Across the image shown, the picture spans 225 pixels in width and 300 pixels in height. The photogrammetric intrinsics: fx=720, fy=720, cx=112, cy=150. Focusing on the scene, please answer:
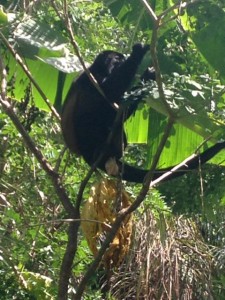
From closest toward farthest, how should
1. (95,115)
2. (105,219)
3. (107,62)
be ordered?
(105,219) < (95,115) < (107,62)

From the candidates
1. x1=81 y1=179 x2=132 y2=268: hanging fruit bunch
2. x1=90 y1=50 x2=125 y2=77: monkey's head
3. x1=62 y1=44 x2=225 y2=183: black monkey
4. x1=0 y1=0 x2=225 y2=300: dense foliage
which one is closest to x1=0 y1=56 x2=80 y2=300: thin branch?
x1=0 y1=0 x2=225 y2=300: dense foliage

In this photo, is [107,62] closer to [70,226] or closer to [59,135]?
[59,135]

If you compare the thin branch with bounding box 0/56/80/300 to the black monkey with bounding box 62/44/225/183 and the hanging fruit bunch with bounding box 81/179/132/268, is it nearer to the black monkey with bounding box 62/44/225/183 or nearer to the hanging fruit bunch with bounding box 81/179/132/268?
the hanging fruit bunch with bounding box 81/179/132/268

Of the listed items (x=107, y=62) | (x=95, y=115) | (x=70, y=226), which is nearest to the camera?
(x=70, y=226)

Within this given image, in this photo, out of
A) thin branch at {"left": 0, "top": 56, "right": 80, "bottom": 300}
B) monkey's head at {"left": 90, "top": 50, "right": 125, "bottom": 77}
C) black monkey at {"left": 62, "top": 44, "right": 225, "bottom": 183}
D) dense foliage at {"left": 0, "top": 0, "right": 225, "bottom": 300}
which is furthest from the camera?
monkey's head at {"left": 90, "top": 50, "right": 125, "bottom": 77}

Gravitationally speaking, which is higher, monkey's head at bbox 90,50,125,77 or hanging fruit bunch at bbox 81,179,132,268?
monkey's head at bbox 90,50,125,77

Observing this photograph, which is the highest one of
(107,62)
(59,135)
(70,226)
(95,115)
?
(107,62)

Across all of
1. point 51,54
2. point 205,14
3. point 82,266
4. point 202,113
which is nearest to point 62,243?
point 82,266

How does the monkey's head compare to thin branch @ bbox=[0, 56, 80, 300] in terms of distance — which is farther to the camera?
the monkey's head

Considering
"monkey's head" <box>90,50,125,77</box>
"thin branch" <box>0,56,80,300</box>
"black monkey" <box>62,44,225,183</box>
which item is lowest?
"thin branch" <box>0,56,80,300</box>

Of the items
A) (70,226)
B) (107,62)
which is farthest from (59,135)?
(70,226)

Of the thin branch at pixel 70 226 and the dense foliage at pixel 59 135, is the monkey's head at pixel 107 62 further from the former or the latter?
the thin branch at pixel 70 226

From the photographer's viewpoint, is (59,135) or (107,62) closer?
(107,62)

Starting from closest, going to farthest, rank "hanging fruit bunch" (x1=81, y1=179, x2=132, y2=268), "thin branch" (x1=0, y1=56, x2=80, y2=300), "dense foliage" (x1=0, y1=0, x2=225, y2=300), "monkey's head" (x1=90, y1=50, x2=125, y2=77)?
"thin branch" (x1=0, y1=56, x2=80, y2=300) → "dense foliage" (x1=0, y1=0, x2=225, y2=300) → "hanging fruit bunch" (x1=81, y1=179, x2=132, y2=268) → "monkey's head" (x1=90, y1=50, x2=125, y2=77)
